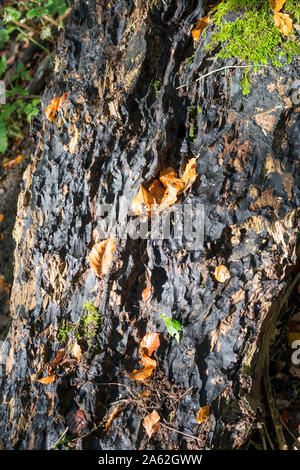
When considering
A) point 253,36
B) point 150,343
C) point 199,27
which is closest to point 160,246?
point 150,343

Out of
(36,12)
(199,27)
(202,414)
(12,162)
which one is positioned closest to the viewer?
(202,414)

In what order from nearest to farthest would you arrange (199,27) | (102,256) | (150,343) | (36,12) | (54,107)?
(150,343)
(102,256)
(199,27)
(54,107)
(36,12)

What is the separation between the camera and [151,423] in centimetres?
215

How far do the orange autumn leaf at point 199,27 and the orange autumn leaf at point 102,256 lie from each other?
5.04ft

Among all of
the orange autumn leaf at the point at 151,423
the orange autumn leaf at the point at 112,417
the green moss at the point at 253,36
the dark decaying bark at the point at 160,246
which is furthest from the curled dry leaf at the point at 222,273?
the green moss at the point at 253,36

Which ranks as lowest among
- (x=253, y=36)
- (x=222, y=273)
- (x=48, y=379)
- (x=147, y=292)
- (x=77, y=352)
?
(x=48, y=379)

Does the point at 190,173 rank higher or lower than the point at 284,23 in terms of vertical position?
lower

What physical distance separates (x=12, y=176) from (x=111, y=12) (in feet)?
7.45

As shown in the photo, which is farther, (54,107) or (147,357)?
(54,107)

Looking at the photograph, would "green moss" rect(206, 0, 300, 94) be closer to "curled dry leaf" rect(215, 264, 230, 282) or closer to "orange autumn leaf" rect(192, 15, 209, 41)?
"orange autumn leaf" rect(192, 15, 209, 41)

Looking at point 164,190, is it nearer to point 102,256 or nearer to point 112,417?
point 102,256

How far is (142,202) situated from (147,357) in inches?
38.5

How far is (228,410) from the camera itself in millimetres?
2184
